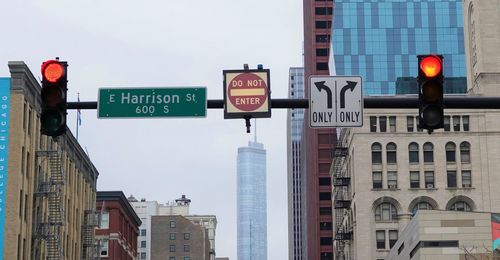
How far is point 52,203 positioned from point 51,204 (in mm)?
171

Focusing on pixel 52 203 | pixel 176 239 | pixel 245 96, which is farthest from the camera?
pixel 176 239

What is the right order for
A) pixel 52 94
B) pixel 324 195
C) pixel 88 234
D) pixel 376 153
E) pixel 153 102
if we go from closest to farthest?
pixel 52 94, pixel 153 102, pixel 88 234, pixel 376 153, pixel 324 195

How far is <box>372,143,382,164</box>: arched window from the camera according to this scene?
354ft

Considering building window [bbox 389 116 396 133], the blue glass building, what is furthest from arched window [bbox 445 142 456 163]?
the blue glass building

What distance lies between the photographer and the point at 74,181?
3260 inches

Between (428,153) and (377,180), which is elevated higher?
(428,153)

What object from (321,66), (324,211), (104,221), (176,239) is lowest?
(104,221)

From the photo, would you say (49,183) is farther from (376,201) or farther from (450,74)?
(450,74)

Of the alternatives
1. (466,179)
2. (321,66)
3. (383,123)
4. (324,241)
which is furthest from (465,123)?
(324,241)

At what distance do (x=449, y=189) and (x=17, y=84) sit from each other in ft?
179

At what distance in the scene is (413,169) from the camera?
352 feet

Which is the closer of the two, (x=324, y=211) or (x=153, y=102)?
(x=153, y=102)

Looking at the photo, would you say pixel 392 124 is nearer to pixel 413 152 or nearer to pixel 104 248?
pixel 413 152

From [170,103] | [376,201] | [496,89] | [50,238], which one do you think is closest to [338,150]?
[376,201]
